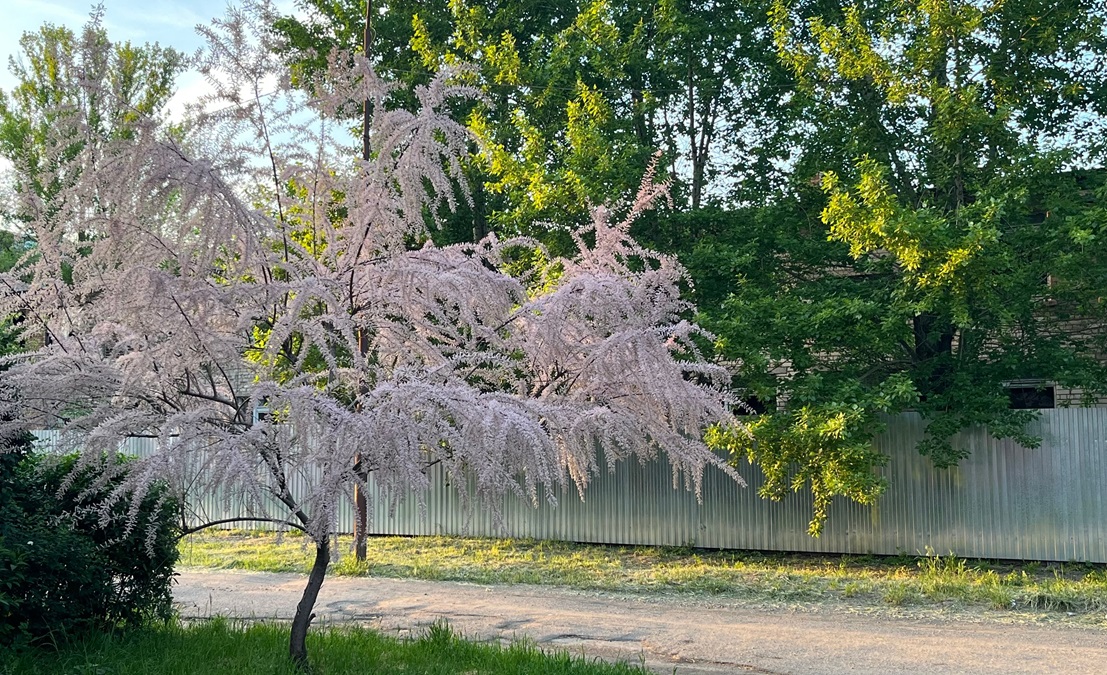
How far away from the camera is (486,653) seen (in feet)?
21.7

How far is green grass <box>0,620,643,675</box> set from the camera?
5.98 m

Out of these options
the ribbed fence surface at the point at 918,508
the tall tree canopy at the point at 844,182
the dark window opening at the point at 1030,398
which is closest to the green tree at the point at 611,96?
the tall tree canopy at the point at 844,182

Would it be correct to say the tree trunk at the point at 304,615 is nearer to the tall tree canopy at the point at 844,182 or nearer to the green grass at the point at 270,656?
the green grass at the point at 270,656

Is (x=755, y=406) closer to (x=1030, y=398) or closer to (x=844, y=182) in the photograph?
(x=844, y=182)

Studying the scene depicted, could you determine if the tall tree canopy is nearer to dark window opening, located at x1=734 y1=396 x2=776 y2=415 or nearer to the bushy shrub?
dark window opening, located at x1=734 y1=396 x2=776 y2=415

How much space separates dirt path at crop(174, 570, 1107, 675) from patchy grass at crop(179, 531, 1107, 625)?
768mm

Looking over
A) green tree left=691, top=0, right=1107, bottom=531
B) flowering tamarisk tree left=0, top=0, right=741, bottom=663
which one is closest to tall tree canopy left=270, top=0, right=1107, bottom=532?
green tree left=691, top=0, right=1107, bottom=531

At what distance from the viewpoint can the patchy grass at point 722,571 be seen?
991 cm

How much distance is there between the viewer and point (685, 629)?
8438mm

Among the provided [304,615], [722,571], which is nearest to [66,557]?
[304,615]

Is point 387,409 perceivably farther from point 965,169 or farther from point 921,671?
point 965,169

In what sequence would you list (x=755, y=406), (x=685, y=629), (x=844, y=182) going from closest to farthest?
(x=685, y=629) → (x=844, y=182) → (x=755, y=406)

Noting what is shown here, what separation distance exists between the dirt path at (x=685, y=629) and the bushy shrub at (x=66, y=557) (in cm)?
209

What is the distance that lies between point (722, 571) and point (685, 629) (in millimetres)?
3577
